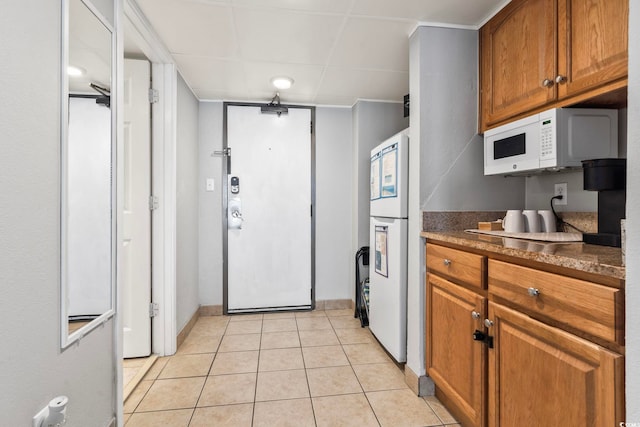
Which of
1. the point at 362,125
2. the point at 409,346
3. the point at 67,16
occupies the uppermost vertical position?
the point at 362,125

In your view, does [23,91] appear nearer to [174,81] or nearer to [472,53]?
[174,81]

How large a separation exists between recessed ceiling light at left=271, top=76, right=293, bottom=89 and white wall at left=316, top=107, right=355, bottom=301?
2.06 ft

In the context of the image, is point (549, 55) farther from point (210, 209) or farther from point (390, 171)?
point (210, 209)

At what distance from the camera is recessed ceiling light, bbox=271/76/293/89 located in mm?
2709

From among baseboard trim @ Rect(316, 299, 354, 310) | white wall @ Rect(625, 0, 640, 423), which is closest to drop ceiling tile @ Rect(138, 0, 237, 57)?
white wall @ Rect(625, 0, 640, 423)

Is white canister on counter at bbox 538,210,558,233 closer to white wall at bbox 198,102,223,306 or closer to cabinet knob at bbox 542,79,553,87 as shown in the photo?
cabinet knob at bbox 542,79,553,87

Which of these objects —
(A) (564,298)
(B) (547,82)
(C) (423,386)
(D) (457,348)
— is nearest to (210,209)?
(C) (423,386)

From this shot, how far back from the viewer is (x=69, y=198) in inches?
45.2

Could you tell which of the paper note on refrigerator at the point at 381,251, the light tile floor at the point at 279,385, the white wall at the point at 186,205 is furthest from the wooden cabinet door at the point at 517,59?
the white wall at the point at 186,205

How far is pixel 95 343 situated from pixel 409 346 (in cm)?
167

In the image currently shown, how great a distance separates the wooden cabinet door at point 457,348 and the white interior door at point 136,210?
195 cm

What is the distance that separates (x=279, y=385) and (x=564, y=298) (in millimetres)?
1630

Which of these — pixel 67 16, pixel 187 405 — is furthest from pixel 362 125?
pixel 187 405

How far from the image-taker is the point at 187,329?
275cm
